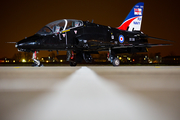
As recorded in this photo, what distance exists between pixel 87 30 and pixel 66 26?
1643mm

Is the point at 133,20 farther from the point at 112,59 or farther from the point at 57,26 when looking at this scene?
the point at 57,26

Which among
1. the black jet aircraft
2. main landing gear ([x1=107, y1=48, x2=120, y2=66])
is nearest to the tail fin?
the black jet aircraft

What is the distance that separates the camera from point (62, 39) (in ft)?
47.8

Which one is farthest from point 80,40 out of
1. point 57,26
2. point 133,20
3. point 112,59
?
point 133,20

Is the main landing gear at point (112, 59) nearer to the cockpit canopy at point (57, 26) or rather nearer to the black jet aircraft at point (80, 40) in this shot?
the black jet aircraft at point (80, 40)

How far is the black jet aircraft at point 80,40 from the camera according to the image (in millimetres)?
14203

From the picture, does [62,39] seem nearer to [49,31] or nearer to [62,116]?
[49,31]

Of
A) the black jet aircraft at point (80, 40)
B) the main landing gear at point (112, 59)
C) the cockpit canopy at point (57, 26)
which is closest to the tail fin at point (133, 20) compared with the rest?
the black jet aircraft at point (80, 40)

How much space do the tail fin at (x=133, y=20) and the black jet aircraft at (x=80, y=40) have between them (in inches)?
75.3

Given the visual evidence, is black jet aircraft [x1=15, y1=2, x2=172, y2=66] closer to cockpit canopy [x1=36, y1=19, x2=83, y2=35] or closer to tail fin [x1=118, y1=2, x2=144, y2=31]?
cockpit canopy [x1=36, y1=19, x2=83, y2=35]

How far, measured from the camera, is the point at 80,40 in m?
15.1

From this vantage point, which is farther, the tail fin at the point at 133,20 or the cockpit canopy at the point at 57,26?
the tail fin at the point at 133,20

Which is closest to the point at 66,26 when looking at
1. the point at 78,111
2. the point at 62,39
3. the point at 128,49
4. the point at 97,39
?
the point at 62,39

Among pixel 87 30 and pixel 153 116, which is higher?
pixel 87 30
